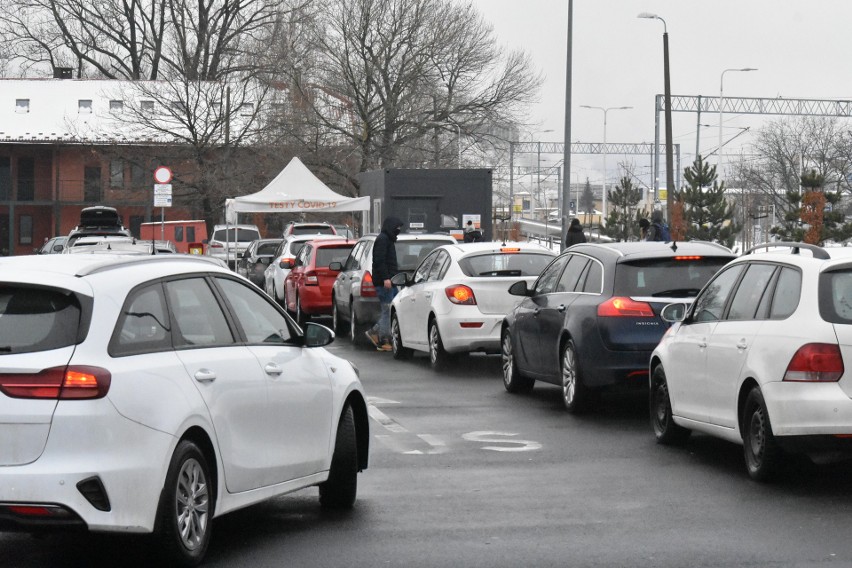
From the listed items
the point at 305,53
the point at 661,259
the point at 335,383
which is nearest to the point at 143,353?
the point at 335,383

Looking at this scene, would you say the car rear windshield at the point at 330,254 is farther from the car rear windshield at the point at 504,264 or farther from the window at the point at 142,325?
the window at the point at 142,325

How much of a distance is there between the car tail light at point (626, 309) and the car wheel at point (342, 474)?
4.68 metres

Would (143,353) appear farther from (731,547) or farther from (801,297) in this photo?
(801,297)

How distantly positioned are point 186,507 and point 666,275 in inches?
277

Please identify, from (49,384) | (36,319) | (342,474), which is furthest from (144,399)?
(342,474)

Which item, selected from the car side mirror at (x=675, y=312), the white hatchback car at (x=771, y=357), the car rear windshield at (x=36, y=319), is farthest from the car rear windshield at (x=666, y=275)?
the car rear windshield at (x=36, y=319)

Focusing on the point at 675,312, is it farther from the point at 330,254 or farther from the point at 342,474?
the point at 330,254

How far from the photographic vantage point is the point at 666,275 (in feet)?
42.2

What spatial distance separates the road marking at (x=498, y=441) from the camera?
1105cm

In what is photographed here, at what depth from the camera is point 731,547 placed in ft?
23.9

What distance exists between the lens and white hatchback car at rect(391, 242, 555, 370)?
1767cm

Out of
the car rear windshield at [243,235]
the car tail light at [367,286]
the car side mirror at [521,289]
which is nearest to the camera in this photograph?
the car side mirror at [521,289]

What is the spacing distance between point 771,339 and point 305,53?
4851 centimetres

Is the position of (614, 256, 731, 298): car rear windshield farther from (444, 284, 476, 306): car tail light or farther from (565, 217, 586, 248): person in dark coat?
(565, 217, 586, 248): person in dark coat
